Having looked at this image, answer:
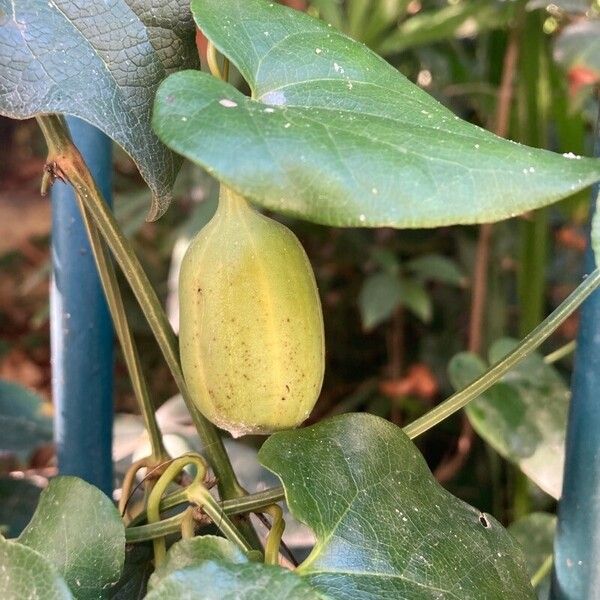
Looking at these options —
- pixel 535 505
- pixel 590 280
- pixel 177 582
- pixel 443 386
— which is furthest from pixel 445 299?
pixel 177 582

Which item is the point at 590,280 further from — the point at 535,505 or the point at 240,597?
the point at 535,505

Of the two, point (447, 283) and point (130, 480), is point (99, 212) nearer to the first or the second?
point (130, 480)

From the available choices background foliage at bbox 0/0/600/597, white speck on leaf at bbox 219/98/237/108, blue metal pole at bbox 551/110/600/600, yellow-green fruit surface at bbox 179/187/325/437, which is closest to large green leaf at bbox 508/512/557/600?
background foliage at bbox 0/0/600/597

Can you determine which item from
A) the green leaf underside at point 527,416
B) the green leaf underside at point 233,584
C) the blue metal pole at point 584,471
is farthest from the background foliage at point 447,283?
the green leaf underside at point 233,584

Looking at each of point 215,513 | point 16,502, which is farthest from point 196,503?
point 16,502

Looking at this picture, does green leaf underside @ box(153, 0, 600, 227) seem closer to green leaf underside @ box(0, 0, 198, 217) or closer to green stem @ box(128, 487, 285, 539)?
green leaf underside @ box(0, 0, 198, 217)

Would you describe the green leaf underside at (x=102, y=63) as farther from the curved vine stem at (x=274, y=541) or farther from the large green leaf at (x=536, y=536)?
the large green leaf at (x=536, y=536)
